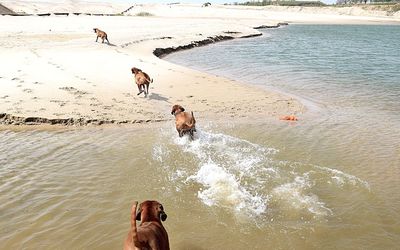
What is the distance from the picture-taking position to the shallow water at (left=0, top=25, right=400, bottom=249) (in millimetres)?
5871

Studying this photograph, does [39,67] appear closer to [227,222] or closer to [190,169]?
[190,169]

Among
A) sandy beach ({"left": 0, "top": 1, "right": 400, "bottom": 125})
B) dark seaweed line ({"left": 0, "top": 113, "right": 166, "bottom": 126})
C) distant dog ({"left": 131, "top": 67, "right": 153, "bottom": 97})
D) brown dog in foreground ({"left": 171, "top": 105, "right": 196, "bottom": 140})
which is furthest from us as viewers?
distant dog ({"left": 131, "top": 67, "right": 153, "bottom": 97})

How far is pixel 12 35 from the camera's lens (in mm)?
28469

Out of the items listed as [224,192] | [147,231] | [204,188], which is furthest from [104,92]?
[147,231]

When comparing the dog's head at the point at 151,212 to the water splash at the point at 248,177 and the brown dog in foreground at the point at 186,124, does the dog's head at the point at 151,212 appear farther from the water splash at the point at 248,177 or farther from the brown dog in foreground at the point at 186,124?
the brown dog in foreground at the point at 186,124

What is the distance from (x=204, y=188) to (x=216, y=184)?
0.89 ft

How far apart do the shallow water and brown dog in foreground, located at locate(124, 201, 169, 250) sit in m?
1.08

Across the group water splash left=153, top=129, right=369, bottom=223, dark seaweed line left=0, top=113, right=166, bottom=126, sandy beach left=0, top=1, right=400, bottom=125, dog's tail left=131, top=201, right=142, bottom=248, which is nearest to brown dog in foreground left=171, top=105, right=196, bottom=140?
water splash left=153, top=129, right=369, bottom=223

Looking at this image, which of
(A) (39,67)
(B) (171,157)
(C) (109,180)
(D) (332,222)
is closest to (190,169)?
(B) (171,157)

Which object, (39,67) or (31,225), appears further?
(39,67)

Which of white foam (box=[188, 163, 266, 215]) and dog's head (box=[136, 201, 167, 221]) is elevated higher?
dog's head (box=[136, 201, 167, 221])

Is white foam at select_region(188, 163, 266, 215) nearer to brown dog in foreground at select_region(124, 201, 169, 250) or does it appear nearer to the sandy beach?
brown dog in foreground at select_region(124, 201, 169, 250)

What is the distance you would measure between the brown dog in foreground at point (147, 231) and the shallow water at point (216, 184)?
3.56 ft

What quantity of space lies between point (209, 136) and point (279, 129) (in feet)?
7.55
